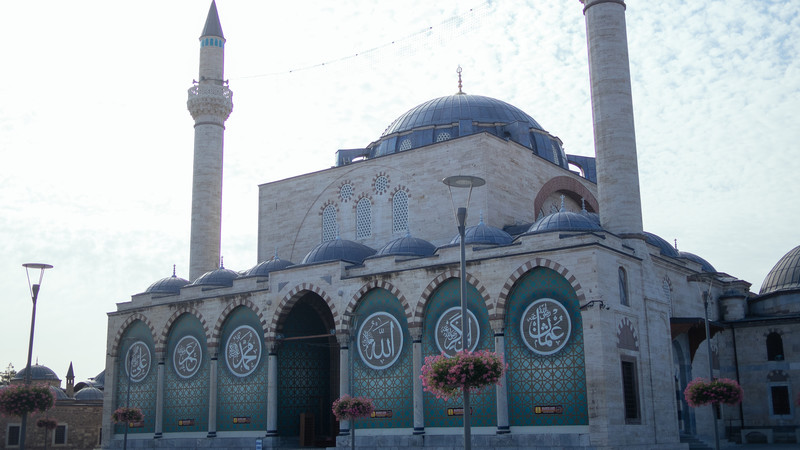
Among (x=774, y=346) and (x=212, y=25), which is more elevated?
(x=212, y=25)

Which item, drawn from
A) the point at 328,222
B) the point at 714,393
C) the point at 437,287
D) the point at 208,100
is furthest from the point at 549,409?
the point at 208,100

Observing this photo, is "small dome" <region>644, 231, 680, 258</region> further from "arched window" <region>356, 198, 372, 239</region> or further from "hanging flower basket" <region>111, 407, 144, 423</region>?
"hanging flower basket" <region>111, 407, 144, 423</region>

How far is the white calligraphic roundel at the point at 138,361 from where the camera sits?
28.1 m

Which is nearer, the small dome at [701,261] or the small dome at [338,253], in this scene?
the small dome at [338,253]

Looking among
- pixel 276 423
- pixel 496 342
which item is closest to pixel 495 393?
pixel 496 342

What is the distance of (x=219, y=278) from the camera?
27156 millimetres

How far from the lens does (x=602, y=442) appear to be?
17.4 metres

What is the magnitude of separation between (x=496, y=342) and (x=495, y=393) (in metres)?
1.23

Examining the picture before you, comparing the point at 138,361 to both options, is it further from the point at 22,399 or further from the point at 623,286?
the point at 623,286

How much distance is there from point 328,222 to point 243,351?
240 inches

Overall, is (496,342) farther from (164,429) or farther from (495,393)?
(164,429)

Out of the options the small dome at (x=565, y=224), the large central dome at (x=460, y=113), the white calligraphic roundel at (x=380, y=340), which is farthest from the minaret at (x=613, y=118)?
the large central dome at (x=460, y=113)

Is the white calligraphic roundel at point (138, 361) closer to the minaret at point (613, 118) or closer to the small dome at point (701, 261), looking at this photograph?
the minaret at point (613, 118)

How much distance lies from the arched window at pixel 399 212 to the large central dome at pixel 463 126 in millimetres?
2356
